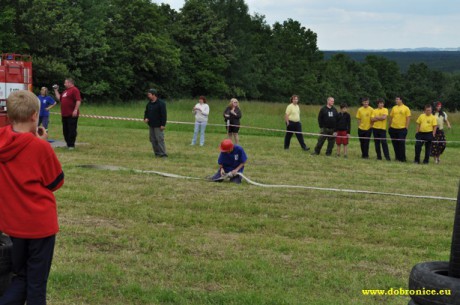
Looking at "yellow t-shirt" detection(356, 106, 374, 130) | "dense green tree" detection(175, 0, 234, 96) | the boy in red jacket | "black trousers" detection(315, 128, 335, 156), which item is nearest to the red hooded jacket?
the boy in red jacket

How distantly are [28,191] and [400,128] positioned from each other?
50.4 ft

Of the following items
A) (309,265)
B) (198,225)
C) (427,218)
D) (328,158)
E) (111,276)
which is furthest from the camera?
(328,158)

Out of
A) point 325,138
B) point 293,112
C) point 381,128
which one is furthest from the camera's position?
point 293,112

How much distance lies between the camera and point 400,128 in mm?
18094

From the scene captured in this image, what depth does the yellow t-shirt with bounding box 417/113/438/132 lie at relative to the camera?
17.6 m

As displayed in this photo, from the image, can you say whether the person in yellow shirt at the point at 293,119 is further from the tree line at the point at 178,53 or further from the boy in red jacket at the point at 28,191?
the tree line at the point at 178,53

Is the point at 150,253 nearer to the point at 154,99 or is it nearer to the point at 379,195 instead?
the point at 379,195

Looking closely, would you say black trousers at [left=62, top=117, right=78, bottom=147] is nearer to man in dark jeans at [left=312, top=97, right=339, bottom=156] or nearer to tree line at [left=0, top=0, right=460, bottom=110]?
man in dark jeans at [left=312, top=97, right=339, bottom=156]

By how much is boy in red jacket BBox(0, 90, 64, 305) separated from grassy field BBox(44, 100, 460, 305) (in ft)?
3.12

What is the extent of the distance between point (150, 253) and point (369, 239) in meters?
2.61

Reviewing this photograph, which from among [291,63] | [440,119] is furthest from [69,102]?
[291,63]

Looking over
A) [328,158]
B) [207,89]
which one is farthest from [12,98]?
[207,89]

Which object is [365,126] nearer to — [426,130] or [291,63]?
[426,130]

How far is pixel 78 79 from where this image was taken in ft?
178
